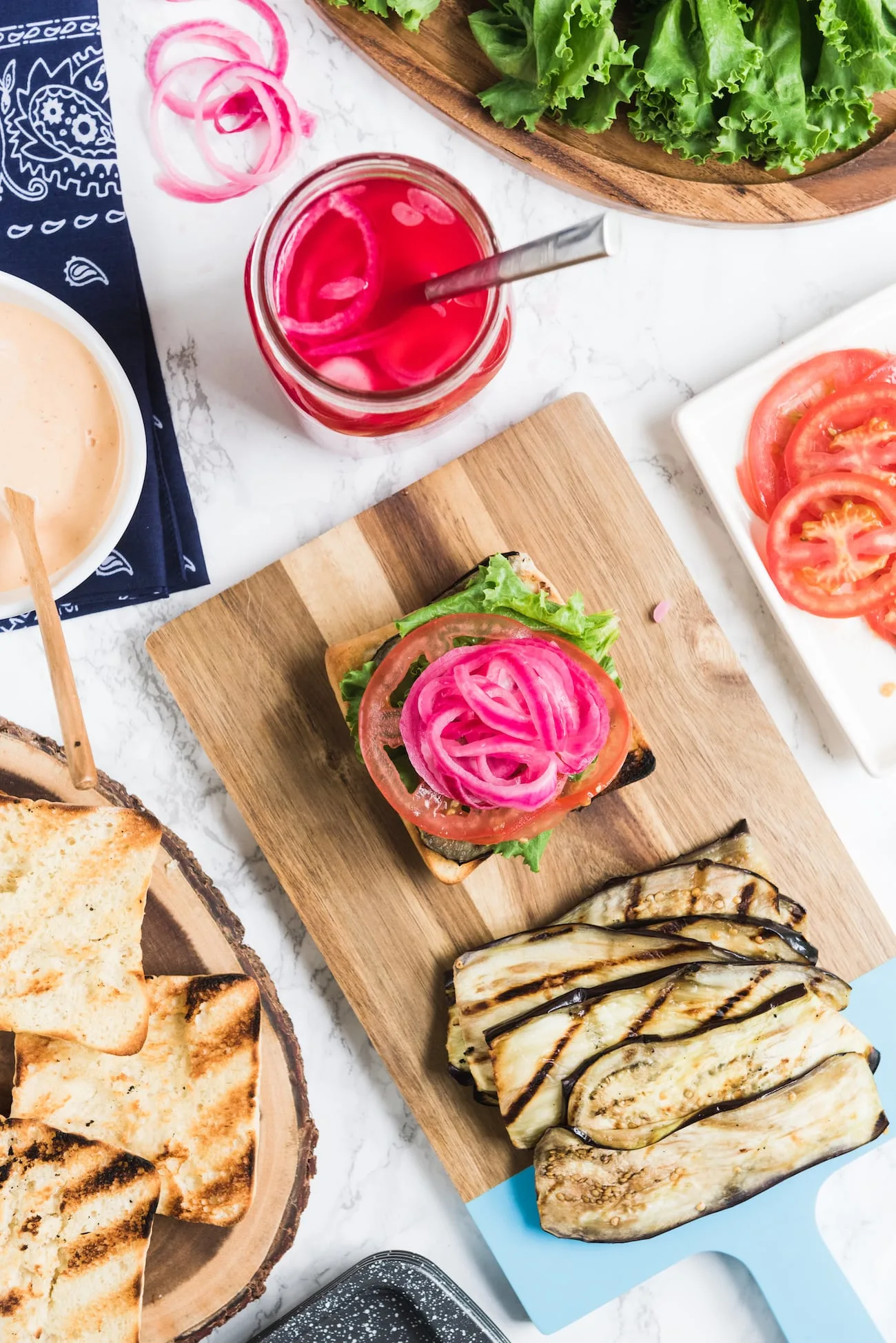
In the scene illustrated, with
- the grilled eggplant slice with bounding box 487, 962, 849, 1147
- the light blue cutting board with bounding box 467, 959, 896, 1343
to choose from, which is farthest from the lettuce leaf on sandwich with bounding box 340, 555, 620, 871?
the light blue cutting board with bounding box 467, 959, 896, 1343

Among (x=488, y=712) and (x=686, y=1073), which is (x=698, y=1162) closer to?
(x=686, y=1073)

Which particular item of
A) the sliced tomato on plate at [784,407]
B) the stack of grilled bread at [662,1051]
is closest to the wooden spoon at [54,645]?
the stack of grilled bread at [662,1051]

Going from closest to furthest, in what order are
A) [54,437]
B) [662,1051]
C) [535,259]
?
[535,259], [54,437], [662,1051]

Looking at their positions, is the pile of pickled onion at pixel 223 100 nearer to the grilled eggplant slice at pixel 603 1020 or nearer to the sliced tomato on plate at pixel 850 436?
the sliced tomato on plate at pixel 850 436

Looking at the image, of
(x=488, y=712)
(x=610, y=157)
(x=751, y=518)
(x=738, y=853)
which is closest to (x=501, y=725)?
(x=488, y=712)

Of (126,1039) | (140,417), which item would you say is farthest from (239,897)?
(140,417)

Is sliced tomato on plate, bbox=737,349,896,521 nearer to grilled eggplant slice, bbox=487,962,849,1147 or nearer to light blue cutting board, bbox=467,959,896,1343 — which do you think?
grilled eggplant slice, bbox=487,962,849,1147

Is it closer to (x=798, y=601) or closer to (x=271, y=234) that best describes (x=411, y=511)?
(x=271, y=234)

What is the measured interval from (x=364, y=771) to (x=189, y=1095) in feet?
2.30

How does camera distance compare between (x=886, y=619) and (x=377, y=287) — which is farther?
(x=886, y=619)

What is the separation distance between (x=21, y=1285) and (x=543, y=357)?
81.2 inches

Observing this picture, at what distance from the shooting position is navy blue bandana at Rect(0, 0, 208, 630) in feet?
6.57

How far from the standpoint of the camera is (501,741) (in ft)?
5.63

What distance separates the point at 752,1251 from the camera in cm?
218
